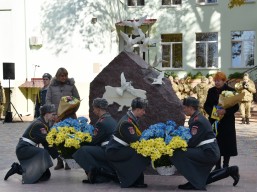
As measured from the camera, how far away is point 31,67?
24.7 meters

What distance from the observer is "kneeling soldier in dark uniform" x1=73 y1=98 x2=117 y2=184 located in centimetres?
817

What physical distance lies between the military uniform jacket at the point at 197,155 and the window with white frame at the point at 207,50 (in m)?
21.4

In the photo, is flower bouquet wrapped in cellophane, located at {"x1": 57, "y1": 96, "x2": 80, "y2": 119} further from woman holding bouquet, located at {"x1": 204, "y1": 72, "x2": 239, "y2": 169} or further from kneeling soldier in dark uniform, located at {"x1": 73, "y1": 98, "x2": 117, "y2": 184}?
woman holding bouquet, located at {"x1": 204, "y1": 72, "x2": 239, "y2": 169}

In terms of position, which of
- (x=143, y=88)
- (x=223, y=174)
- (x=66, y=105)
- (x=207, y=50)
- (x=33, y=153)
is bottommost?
(x=223, y=174)

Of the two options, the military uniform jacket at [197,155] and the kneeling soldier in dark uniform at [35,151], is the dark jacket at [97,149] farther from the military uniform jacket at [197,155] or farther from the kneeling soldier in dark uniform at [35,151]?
the military uniform jacket at [197,155]

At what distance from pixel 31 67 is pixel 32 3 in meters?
2.89

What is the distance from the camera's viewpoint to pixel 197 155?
24.7 feet

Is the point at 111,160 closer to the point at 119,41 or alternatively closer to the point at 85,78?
the point at 85,78

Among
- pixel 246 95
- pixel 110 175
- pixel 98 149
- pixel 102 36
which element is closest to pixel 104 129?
pixel 98 149

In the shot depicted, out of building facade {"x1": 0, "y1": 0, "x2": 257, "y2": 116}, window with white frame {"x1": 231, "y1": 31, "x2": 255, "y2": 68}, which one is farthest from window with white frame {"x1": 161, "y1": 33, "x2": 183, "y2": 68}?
window with white frame {"x1": 231, "y1": 31, "x2": 255, "y2": 68}

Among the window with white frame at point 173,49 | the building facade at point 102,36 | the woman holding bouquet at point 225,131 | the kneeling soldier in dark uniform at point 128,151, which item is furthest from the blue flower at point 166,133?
the window with white frame at point 173,49

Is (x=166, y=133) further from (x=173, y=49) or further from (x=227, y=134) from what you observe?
(x=173, y=49)

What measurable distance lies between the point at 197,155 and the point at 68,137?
6.73ft

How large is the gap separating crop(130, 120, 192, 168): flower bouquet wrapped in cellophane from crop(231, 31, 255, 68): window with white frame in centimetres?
2125
